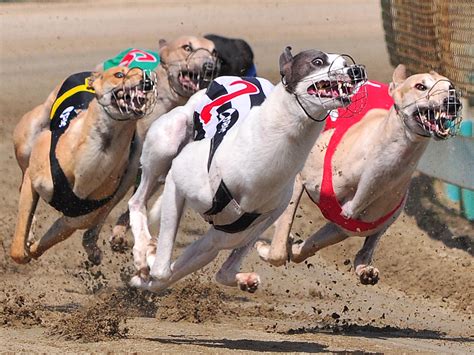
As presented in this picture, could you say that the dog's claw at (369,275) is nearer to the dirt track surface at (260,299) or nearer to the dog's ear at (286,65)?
the dirt track surface at (260,299)

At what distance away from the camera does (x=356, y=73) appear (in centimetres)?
472

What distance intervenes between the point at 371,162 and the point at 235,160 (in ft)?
3.97

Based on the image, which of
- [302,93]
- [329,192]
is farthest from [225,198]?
[329,192]

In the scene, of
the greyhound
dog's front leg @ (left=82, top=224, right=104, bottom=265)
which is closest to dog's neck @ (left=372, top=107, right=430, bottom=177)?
the greyhound

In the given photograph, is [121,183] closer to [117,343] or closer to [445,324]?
[117,343]

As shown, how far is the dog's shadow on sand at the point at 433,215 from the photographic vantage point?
8.51 metres

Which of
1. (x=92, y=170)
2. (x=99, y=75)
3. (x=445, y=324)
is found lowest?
(x=445, y=324)

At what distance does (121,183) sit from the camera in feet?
22.4

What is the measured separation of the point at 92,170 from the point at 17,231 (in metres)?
0.73

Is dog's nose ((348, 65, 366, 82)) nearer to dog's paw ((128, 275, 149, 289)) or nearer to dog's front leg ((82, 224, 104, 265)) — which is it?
dog's paw ((128, 275, 149, 289))

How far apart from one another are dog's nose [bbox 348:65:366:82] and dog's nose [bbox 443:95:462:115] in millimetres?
1112

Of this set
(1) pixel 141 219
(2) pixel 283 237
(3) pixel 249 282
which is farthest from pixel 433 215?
(3) pixel 249 282

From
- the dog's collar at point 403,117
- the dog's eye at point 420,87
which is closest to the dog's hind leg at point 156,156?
the dog's collar at point 403,117

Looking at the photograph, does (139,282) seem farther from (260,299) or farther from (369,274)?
(260,299)
